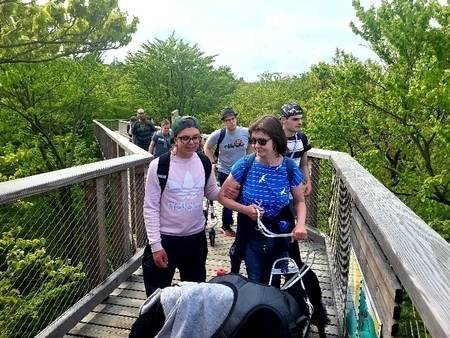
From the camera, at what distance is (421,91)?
11.1 m

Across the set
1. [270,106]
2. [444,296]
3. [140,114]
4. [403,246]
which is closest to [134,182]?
[403,246]

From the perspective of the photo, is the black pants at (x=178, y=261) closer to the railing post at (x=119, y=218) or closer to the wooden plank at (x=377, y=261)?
the wooden plank at (x=377, y=261)

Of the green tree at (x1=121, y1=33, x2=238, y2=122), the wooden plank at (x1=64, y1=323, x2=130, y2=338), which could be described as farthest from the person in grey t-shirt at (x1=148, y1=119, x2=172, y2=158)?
the green tree at (x1=121, y1=33, x2=238, y2=122)

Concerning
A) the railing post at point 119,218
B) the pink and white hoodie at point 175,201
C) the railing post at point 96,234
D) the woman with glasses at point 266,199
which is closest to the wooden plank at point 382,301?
the woman with glasses at point 266,199

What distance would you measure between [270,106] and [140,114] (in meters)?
23.6

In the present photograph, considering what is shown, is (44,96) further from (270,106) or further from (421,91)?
(270,106)

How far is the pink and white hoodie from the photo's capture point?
2619mm

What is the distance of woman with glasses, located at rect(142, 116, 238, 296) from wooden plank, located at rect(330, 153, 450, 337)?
1.06 metres

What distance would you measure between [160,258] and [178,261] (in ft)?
0.72

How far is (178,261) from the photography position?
2.82 m

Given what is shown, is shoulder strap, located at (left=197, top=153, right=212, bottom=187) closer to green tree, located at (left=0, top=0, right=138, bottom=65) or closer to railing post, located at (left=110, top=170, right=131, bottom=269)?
railing post, located at (left=110, top=170, right=131, bottom=269)

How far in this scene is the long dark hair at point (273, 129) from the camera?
2559mm

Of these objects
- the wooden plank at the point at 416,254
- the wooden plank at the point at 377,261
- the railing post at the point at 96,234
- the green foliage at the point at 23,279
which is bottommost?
the green foliage at the point at 23,279

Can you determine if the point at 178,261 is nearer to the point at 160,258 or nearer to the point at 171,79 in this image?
the point at 160,258
